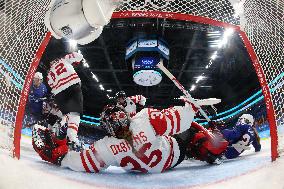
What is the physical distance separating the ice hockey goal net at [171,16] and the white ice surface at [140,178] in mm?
153

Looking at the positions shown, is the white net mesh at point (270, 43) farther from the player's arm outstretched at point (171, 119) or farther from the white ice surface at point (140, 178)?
the player's arm outstretched at point (171, 119)

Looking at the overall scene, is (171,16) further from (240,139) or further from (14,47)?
(240,139)

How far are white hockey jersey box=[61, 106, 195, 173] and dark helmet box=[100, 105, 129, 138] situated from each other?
0.04m

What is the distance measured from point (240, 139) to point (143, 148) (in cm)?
70

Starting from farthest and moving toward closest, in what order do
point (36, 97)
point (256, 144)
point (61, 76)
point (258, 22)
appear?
point (36, 97) < point (256, 144) < point (61, 76) < point (258, 22)

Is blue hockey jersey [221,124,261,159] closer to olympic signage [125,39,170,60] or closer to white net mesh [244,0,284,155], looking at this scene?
white net mesh [244,0,284,155]

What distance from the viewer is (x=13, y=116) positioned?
113cm

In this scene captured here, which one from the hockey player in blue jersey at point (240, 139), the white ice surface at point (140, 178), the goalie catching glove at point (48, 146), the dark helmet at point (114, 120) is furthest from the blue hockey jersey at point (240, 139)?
the goalie catching glove at point (48, 146)

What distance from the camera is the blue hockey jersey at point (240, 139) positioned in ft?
4.81

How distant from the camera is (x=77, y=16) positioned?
645mm

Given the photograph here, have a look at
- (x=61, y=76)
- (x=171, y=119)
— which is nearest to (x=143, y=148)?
(x=171, y=119)

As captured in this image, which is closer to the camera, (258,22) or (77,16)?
(77,16)

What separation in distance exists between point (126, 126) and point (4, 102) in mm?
489

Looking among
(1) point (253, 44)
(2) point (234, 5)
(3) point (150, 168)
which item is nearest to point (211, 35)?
(1) point (253, 44)
